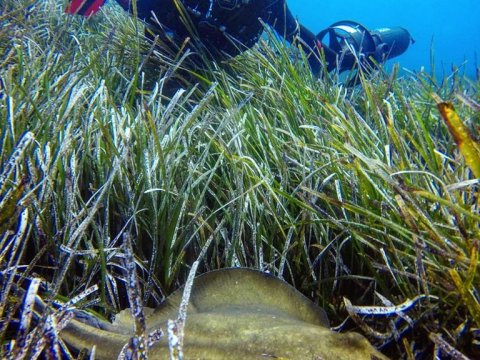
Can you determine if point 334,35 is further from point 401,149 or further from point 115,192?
point 115,192

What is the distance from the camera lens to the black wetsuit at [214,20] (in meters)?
3.48

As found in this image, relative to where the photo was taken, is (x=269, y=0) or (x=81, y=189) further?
(x=269, y=0)

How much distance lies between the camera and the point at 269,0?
3.56 meters

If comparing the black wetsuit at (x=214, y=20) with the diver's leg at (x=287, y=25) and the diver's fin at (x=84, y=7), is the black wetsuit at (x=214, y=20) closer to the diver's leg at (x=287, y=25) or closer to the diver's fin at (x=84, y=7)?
the diver's fin at (x=84, y=7)

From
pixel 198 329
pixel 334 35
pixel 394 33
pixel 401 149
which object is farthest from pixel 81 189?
pixel 394 33

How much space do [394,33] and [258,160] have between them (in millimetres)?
5559

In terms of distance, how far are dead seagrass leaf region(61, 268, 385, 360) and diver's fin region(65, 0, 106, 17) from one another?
11.1ft

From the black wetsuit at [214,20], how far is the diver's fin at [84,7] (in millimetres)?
321

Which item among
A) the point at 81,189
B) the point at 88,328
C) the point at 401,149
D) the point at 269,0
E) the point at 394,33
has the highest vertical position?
the point at 394,33

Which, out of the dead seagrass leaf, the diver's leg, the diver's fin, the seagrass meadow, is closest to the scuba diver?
the diver's fin

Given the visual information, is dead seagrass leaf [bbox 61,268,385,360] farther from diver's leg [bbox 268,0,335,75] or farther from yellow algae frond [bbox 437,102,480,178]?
diver's leg [bbox 268,0,335,75]

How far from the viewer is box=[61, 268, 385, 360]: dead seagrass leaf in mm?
1055

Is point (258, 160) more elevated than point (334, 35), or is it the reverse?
point (334, 35)

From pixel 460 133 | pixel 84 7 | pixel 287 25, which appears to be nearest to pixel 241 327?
pixel 460 133
